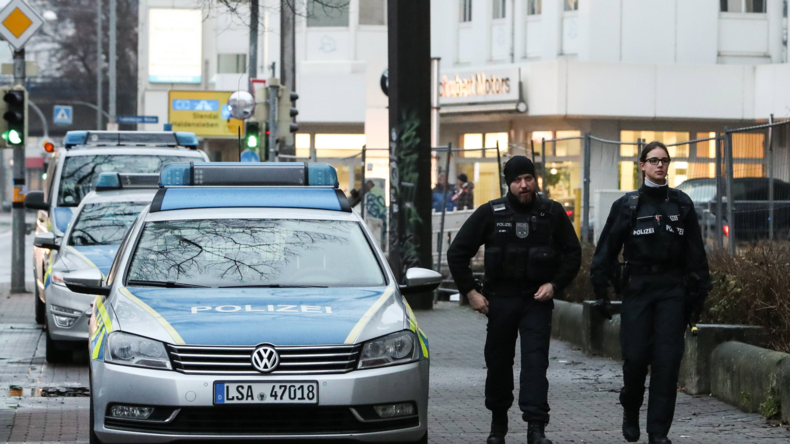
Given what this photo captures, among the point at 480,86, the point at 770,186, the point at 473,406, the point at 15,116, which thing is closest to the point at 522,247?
the point at 473,406

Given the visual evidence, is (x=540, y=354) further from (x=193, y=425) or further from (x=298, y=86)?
(x=298, y=86)

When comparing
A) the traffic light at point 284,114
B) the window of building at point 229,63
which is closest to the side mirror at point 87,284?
the traffic light at point 284,114

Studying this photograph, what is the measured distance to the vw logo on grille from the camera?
582 centimetres

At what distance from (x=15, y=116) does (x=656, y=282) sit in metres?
14.0

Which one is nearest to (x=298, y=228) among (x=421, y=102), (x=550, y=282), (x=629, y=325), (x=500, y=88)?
(x=550, y=282)

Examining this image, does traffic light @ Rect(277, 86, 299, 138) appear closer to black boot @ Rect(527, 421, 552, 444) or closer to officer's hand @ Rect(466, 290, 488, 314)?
officer's hand @ Rect(466, 290, 488, 314)

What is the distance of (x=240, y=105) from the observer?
2470 centimetres

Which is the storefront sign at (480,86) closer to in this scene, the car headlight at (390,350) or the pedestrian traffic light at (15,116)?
the pedestrian traffic light at (15,116)

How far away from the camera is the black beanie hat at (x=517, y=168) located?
23.3 ft

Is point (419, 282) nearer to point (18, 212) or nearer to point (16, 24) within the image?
point (16, 24)

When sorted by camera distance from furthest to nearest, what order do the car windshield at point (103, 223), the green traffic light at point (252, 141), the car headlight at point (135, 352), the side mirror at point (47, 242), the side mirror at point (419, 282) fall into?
the green traffic light at point (252, 141) → the car windshield at point (103, 223) → the side mirror at point (47, 242) → the side mirror at point (419, 282) → the car headlight at point (135, 352)

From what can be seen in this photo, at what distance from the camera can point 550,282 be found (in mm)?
7141

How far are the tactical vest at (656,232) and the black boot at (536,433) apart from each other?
1056 mm

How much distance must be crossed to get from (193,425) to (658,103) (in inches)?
1065
